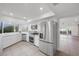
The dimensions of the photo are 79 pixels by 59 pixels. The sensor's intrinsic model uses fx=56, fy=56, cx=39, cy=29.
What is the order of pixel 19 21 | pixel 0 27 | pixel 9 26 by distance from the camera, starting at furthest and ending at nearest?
1. pixel 19 21
2. pixel 9 26
3. pixel 0 27

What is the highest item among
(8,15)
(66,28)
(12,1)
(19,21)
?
(12,1)

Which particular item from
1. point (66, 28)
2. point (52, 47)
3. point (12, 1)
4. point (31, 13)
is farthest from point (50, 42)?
point (12, 1)

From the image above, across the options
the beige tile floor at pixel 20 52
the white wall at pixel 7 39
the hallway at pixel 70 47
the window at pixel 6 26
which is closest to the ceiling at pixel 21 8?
the window at pixel 6 26

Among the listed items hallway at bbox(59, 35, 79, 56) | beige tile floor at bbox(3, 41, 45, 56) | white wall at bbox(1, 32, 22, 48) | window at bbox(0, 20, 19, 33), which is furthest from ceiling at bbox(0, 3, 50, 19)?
hallway at bbox(59, 35, 79, 56)

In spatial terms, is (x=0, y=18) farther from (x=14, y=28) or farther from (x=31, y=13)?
(x=31, y=13)

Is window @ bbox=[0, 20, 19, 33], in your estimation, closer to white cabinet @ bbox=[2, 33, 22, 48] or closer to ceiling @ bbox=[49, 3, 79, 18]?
white cabinet @ bbox=[2, 33, 22, 48]

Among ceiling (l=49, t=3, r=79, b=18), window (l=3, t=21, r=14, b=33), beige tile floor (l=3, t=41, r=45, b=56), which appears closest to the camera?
ceiling (l=49, t=3, r=79, b=18)

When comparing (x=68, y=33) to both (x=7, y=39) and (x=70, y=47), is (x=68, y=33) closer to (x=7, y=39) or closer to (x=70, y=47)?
(x=70, y=47)

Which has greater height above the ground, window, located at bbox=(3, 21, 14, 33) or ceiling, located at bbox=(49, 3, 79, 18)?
ceiling, located at bbox=(49, 3, 79, 18)

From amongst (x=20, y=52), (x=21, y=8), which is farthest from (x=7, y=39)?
(x=21, y=8)

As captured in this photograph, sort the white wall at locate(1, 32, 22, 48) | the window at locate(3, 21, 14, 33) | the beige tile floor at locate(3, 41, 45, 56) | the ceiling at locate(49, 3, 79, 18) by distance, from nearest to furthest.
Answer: the ceiling at locate(49, 3, 79, 18) → the beige tile floor at locate(3, 41, 45, 56) → the window at locate(3, 21, 14, 33) → the white wall at locate(1, 32, 22, 48)

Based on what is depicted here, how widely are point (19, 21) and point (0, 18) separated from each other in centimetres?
59

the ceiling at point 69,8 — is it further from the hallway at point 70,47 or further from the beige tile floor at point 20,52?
the beige tile floor at point 20,52

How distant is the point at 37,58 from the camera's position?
120 centimetres
